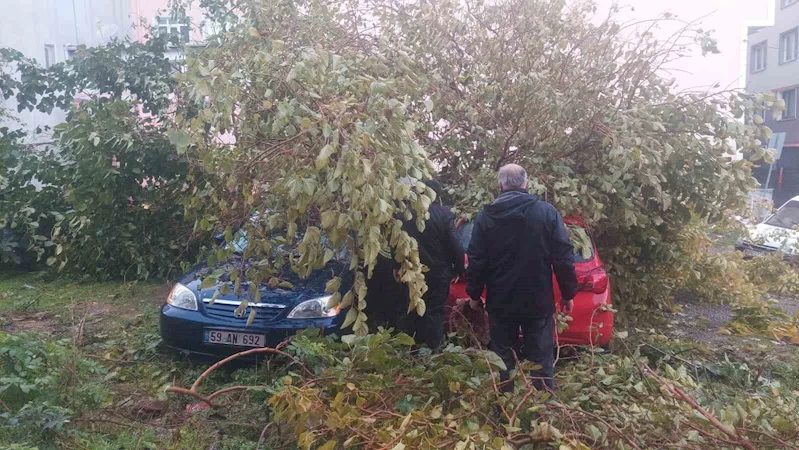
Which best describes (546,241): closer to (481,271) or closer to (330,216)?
(481,271)

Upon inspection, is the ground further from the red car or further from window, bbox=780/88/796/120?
window, bbox=780/88/796/120

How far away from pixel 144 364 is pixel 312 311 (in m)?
1.53

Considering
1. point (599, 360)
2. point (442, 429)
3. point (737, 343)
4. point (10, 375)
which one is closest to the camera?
point (442, 429)

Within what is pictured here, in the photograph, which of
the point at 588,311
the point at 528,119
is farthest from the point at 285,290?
the point at 528,119

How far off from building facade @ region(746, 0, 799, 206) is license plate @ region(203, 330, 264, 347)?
32015mm

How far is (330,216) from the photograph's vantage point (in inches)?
144

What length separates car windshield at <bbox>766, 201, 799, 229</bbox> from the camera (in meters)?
11.2

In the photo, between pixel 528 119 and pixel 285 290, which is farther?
pixel 528 119

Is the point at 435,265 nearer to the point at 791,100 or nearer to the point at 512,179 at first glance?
the point at 512,179

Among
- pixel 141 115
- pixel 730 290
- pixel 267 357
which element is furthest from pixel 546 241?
pixel 141 115

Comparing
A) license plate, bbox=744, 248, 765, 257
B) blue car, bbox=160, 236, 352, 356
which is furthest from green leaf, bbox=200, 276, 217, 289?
license plate, bbox=744, 248, 765, 257

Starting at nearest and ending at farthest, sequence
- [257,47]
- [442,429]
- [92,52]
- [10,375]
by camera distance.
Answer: [442,429] → [10,375] → [257,47] → [92,52]

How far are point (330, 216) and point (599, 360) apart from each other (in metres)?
2.25

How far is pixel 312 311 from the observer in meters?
5.19
